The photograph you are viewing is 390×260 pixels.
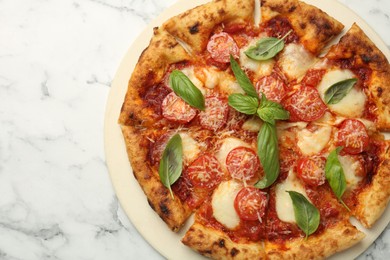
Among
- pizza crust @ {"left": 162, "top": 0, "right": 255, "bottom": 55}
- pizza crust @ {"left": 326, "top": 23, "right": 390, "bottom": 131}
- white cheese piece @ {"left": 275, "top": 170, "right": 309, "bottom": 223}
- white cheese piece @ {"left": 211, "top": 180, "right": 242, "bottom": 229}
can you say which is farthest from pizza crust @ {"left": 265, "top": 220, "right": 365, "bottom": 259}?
pizza crust @ {"left": 162, "top": 0, "right": 255, "bottom": 55}

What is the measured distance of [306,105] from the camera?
342 centimetres

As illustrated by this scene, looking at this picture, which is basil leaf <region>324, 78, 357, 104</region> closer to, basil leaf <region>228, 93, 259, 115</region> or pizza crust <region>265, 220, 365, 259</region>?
basil leaf <region>228, 93, 259, 115</region>

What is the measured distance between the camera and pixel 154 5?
13.0 ft

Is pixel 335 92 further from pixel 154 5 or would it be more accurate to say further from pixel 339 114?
pixel 154 5

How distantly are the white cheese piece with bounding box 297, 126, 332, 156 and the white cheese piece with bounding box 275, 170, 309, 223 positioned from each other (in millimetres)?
149

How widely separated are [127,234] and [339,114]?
1.42m

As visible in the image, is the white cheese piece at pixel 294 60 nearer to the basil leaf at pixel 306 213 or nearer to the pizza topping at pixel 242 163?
the pizza topping at pixel 242 163

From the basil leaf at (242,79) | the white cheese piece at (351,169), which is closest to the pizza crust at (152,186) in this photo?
the basil leaf at (242,79)

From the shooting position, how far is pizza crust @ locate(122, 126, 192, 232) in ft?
11.2

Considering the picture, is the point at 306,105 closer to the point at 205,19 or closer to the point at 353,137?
the point at 353,137

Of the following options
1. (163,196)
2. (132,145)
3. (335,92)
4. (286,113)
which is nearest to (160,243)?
(163,196)

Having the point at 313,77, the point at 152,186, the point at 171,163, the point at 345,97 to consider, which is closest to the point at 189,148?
the point at 171,163

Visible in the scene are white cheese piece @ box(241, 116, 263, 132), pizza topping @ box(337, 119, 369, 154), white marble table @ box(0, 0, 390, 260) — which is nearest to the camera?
pizza topping @ box(337, 119, 369, 154)

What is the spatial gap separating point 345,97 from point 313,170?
0.44 meters
